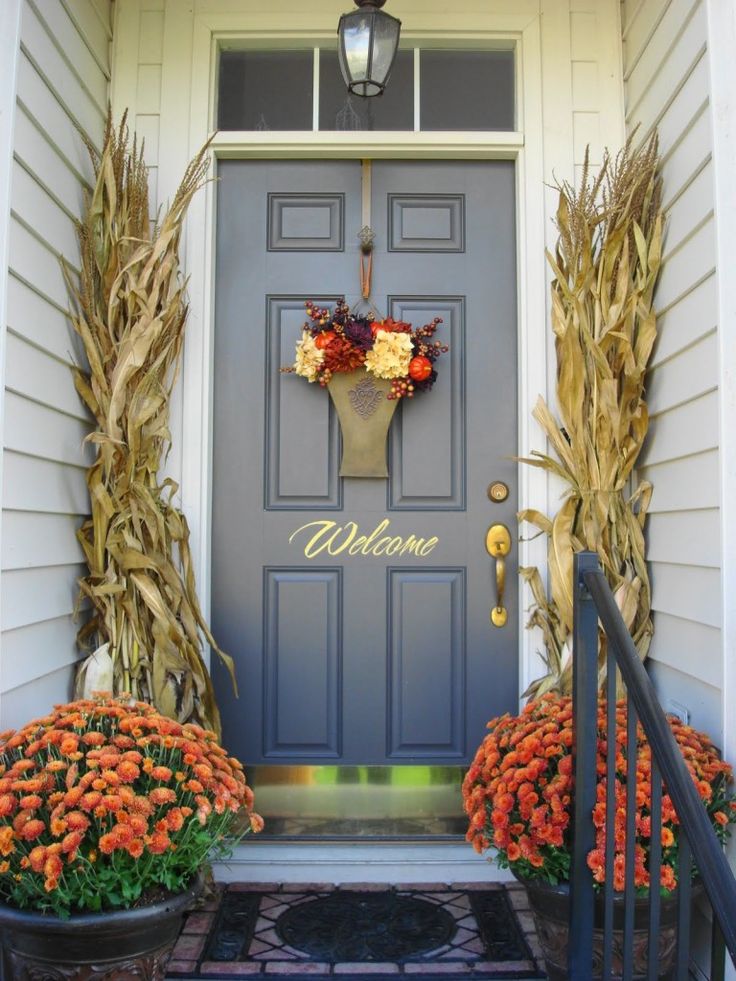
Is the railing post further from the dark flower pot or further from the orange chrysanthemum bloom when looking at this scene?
the orange chrysanthemum bloom

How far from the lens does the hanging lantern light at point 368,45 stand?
7.68 ft

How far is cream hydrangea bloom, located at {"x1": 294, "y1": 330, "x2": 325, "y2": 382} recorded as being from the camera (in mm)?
2584

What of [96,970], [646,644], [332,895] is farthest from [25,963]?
[646,644]

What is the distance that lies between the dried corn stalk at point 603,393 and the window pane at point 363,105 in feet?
2.12

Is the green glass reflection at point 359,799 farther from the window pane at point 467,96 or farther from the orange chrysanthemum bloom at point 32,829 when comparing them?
the window pane at point 467,96

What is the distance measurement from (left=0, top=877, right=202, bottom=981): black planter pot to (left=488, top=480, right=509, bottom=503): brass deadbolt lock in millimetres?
1472

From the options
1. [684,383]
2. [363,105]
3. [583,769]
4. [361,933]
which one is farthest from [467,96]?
[361,933]

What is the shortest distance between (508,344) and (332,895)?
1.77 meters

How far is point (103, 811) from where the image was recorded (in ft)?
5.41

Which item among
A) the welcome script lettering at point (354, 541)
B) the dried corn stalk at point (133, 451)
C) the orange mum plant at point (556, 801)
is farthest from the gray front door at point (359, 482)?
the orange mum plant at point (556, 801)

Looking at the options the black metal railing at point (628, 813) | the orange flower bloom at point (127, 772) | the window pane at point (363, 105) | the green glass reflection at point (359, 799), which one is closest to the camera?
the black metal railing at point (628, 813)

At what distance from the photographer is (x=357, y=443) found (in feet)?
8.63

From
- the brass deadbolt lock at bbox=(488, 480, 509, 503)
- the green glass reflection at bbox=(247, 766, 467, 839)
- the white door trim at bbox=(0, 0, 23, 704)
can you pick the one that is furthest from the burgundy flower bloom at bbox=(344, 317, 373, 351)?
the green glass reflection at bbox=(247, 766, 467, 839)

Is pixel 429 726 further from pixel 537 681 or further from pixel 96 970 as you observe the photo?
pixel 96 970
